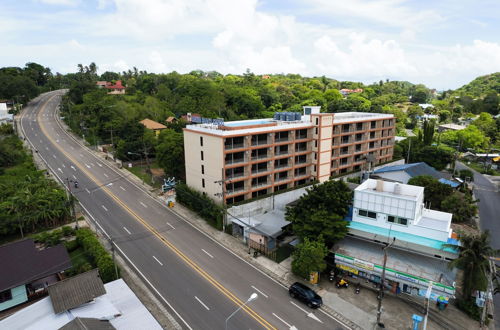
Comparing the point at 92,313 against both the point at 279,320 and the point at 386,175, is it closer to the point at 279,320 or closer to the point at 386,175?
the point at 279,320

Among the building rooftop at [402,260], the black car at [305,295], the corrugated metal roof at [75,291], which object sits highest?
the corrugated metal roof at [75,291]

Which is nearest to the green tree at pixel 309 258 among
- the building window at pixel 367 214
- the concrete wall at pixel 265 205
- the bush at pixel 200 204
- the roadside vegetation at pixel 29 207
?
the building window at pixel 367 214

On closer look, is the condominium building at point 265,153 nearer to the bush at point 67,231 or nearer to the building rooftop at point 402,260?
the building rooftop at point 402,260

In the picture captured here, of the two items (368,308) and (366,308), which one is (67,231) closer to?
(366,308)

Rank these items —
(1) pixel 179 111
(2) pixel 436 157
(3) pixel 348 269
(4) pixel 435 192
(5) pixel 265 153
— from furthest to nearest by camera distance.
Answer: (1) pixel 179 111 < (2) pixel 436 157 < (5) pixel 265 153 < (4) pixel 435 192 < (3) pixel 348 269

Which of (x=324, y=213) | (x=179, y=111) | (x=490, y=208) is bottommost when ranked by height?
(x=490, y=208)

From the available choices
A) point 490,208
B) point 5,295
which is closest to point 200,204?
point 5,295

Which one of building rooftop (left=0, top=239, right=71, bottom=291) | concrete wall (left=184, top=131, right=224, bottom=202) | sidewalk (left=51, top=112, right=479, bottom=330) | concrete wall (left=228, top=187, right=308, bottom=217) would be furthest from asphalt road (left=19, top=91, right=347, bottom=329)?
building rooftop (left=0, top=239, right=71, bottom=291)
